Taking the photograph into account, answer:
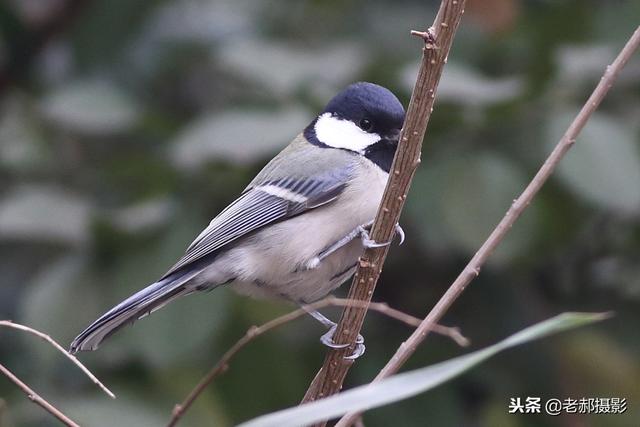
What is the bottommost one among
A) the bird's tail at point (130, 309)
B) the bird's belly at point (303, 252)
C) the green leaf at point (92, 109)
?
the bird's tail at point (130, 309)

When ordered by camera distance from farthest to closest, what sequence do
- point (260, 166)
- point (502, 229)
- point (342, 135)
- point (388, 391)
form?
1. point (260, 166)
2. point (342, 135)
3. point (502, 229)
4. point (388, 391)

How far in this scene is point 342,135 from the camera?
→ 103 inches

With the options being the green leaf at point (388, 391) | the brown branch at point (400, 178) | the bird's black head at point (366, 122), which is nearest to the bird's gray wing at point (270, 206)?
the bird's black head at point (366, 122)

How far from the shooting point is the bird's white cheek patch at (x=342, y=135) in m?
2.56

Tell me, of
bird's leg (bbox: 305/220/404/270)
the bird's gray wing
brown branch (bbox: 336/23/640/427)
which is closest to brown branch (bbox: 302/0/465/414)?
brown branch (bbox: 336/23/640/427)

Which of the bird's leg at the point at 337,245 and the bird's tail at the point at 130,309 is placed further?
the bird's leg at the point at 337,245

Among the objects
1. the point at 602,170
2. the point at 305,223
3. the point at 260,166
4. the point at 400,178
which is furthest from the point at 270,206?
the point at 602,170

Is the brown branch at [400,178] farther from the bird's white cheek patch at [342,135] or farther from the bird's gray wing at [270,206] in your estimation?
the bird's white cheek patch at [342,135]

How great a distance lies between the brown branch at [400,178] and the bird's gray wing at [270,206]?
2.13ft

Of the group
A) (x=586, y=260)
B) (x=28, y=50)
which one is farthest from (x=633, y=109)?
(x=28, y=50)

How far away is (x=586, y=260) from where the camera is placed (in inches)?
130

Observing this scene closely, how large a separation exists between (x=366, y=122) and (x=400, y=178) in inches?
31.7

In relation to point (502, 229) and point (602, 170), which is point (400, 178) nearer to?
point (502, 229)

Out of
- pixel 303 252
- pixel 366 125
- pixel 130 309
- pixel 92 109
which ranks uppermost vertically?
pixel 92 109
